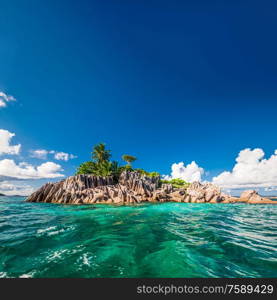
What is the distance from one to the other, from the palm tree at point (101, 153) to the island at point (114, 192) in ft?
10.7

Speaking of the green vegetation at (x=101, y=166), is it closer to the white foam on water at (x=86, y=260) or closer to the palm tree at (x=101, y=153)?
the palm tree at (x=101, y=153)

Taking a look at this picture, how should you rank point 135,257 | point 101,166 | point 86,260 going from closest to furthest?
point 86,260 < point 135,257 < point 101,166

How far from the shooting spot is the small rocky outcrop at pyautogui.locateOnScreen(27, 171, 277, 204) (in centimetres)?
3050

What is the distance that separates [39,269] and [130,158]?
59.7m

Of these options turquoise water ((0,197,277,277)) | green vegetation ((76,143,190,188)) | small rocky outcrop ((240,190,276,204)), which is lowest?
small rocky outcrop ((240,190,276,204))

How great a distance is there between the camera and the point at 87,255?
4.68m

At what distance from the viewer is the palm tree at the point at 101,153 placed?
5259cm

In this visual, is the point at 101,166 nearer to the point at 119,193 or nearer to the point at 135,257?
the point at 119,193

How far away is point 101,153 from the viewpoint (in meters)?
52.7

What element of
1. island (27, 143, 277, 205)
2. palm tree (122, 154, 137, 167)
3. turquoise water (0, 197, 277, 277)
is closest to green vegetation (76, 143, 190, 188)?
island (27, 143, 277, 205)

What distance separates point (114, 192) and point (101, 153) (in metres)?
24.2

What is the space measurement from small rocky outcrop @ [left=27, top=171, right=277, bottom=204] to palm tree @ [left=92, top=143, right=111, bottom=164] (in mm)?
12253

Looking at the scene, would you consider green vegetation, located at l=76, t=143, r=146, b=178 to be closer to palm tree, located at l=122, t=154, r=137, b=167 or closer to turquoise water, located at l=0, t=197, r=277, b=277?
palm tree, located at l=122, t=154, r=137, b=167

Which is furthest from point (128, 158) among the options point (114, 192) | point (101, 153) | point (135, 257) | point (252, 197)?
point (135, 257)
